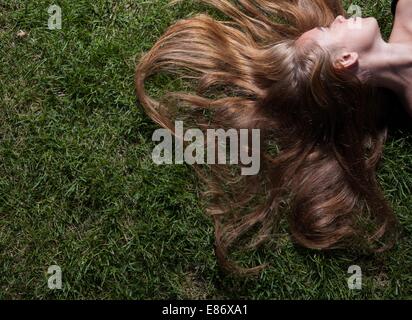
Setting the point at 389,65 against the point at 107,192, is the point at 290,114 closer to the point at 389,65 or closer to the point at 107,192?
the point at 389,65

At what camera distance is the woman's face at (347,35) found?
9.43 feet

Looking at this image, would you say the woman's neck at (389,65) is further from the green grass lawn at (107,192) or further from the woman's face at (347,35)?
the green grass lawn at (107,192)

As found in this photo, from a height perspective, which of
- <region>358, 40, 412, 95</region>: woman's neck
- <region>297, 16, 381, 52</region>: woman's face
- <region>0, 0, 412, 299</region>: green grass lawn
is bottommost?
<region>0, 0, 412, 299</region>: green grass lawn

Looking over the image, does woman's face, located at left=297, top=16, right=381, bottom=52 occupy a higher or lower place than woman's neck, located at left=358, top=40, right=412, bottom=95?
higher

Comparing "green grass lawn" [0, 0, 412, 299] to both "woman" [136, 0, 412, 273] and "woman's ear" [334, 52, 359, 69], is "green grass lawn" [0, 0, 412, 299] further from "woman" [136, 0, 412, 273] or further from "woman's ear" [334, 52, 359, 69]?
"woman's ear" [334, 52, 359, 69]

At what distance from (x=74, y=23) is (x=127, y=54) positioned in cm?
39

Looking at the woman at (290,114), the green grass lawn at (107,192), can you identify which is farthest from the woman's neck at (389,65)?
the green grass lawn at (107,192)

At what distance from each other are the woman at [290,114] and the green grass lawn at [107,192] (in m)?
0.11

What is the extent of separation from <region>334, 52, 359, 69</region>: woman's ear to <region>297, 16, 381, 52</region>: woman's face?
0.04 meters

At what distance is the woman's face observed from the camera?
287cm

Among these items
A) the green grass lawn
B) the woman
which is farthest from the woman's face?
the green grass lawn

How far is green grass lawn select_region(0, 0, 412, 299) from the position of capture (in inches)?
119

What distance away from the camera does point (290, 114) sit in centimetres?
302

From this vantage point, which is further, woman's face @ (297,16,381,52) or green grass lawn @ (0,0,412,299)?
green grass lawn @ (0,0,412,299)
